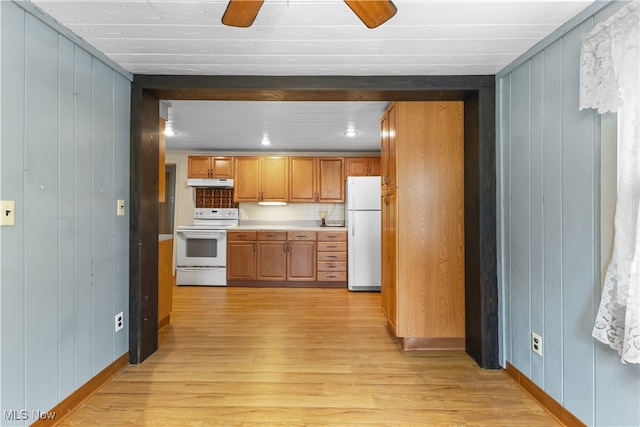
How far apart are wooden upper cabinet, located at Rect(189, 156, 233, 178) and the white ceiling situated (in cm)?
275

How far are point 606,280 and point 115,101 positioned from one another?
110 inches

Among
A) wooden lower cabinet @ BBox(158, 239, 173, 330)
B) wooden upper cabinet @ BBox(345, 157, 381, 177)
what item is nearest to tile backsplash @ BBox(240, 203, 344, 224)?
wooden upper cabinet @ BBox(345, 157, 381, 177)

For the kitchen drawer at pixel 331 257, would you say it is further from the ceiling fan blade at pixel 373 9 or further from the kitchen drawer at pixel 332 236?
the ceiling fan blade at pixel 373 9

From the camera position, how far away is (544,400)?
5.93 ft

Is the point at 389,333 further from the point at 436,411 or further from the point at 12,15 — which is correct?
the point at 12,15

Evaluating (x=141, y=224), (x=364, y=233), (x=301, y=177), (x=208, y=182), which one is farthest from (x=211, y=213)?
(x=141, y=224)

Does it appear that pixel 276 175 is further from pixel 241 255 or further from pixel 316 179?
pixel 241 255

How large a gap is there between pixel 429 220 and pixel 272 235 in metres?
2.62

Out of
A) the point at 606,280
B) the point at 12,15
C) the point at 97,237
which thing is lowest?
the point at 606,280

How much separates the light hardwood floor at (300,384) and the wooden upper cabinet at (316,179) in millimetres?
2240

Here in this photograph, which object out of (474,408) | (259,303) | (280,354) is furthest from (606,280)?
(259,303)

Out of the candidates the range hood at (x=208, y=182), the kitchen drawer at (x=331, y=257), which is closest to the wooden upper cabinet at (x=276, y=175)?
the range hood at (x=208, y=182)

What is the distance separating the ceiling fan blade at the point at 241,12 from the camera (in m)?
1.15

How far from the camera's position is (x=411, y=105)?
2.53 metres
